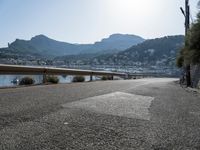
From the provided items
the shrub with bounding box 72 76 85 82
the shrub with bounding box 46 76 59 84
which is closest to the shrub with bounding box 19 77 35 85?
the shrub with bounding box 46 76 59 84

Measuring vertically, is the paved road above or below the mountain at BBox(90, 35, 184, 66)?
below

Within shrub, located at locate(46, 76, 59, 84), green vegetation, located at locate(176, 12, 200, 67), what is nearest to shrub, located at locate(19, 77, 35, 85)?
shrub, located at locate(46, 76, 59, 84)

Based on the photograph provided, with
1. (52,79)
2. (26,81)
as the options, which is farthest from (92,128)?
(52,79)

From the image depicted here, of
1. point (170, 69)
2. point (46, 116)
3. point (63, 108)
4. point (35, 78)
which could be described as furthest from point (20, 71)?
point (170, 69)

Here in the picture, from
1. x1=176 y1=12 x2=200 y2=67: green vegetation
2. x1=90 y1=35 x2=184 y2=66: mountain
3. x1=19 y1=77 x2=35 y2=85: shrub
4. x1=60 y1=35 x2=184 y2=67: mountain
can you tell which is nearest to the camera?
x1=19 y1=77 x2=35 y2=85: shrub

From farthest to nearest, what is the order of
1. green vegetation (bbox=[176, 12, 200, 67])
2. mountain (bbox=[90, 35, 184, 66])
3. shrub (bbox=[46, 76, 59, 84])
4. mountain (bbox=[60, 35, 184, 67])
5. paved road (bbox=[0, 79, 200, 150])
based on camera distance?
mountain (bbox=[90, 35, 184, 66])
mountain (bbox=[60, 35, 184, 67])
shrub (bbox=[46, 76, 59, 84])
green vegetation (bbox=[176, 12, 200, 67])
paved road (bbox=[0, 79, 200, 150])

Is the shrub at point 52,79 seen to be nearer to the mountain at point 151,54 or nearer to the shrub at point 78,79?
the shrub at point 78,79

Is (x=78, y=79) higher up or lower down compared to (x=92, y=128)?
lower down

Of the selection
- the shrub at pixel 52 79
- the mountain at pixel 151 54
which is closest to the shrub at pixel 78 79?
the shrub at pixel 52 79

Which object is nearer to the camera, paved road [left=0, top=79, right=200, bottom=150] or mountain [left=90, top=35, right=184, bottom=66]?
paved road [left=0, top=79, right=200, bottom=150]

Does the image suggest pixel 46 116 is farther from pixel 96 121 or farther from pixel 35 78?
pixel 35 78

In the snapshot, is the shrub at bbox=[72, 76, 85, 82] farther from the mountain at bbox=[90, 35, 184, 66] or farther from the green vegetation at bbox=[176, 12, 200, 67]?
the mountain at bbox=[90, 35, 184, 66]

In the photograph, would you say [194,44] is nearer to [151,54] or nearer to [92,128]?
[92,128]

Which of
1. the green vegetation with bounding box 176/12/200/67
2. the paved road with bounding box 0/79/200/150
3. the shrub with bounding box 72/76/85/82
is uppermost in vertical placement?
the green vegetation with bounding box 176/12/200/67
